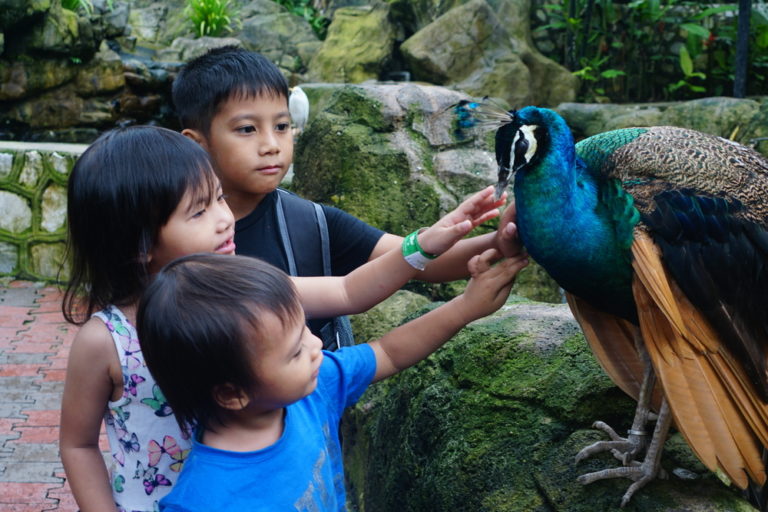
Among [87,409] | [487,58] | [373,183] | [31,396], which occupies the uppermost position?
[87,409]

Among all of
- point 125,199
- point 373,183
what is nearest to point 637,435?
point 125,199

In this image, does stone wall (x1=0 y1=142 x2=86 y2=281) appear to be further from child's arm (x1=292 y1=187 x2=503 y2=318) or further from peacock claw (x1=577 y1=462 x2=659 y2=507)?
peacock claw (x1=577 y1=462 x2=659 y2=507)

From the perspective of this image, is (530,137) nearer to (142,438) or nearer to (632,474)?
(632,474)

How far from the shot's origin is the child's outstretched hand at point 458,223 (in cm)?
195

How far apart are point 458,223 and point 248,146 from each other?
684mm

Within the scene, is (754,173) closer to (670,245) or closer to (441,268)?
(670,245)

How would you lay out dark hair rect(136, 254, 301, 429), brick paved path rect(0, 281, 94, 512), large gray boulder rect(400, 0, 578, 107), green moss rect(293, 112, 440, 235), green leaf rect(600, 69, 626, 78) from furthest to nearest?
large gray boulder rect(400, 0, 578, 107) < green leaf rect(600, 69, 626, 78) < green moss rect(293, 112, 440, 235) < brick paved path rect(0, 281, 94, 512) < dark hair rect(136, 254, 301, 429)

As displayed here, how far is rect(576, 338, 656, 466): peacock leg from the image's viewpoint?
216 cm

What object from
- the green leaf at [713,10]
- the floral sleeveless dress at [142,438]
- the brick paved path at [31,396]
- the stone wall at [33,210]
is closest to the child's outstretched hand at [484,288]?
the floral sleeveless dress at [142,438]

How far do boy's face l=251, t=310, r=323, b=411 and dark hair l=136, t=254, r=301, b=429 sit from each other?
0.02 metres

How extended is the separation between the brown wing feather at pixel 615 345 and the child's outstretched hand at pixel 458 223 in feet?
1.35

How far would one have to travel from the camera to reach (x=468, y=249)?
7.60ft

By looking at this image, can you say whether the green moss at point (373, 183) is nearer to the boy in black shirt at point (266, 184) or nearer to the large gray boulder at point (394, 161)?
the large gray boulder at point (394, 161)

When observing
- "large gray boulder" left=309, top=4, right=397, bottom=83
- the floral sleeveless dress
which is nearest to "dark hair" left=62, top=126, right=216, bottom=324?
the floral sleeveless dress
